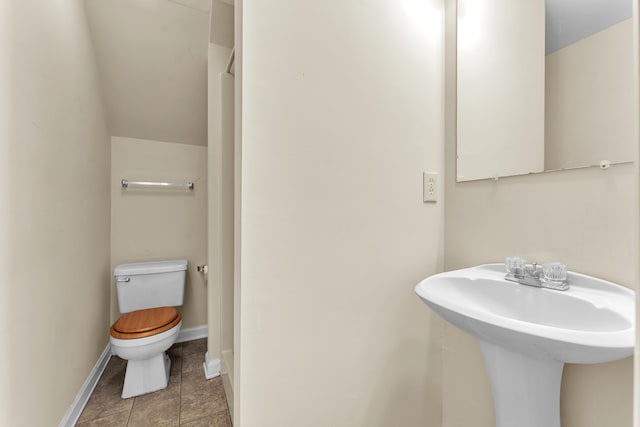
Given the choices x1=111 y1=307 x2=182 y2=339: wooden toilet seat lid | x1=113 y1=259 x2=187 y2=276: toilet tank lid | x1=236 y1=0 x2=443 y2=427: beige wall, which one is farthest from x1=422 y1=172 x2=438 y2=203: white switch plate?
x1=113 y1=259 x2=187 y2=276: toilet tank lid

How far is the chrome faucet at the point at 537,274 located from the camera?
0.70 metres

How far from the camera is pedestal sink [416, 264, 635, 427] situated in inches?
18.2

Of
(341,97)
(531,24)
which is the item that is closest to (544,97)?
(531,24)

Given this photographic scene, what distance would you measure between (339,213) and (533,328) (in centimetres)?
56

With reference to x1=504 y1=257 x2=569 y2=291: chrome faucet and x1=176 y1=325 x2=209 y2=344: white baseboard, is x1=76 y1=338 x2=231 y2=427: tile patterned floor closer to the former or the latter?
x1=176 y1=325 x2=209 y2=344: white baseboard

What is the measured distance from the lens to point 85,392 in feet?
4.39

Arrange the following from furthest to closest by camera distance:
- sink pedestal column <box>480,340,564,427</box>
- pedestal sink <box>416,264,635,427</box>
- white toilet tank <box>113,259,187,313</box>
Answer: white toilet tank <box>113,259,187,313</box> < sink pedestal column <box>480,340,564,427</box> < pedestal sink <box>416,264,635,427</box>

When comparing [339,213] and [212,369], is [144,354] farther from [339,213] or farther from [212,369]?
[339,213]

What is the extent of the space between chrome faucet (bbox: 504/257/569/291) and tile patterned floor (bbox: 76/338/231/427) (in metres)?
1.41

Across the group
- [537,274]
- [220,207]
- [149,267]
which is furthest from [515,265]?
[149,267]

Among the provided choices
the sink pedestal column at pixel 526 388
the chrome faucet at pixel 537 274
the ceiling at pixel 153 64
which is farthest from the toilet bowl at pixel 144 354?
the chrome faucet at pixel 537 274

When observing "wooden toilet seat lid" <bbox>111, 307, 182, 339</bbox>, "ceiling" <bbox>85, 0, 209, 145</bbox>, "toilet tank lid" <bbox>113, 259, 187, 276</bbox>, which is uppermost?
"ceiling" <bbox>85, 0, 209, 145</bbox>

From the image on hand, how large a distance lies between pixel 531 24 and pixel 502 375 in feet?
3.70

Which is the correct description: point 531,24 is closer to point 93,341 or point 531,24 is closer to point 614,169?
point 614,169
